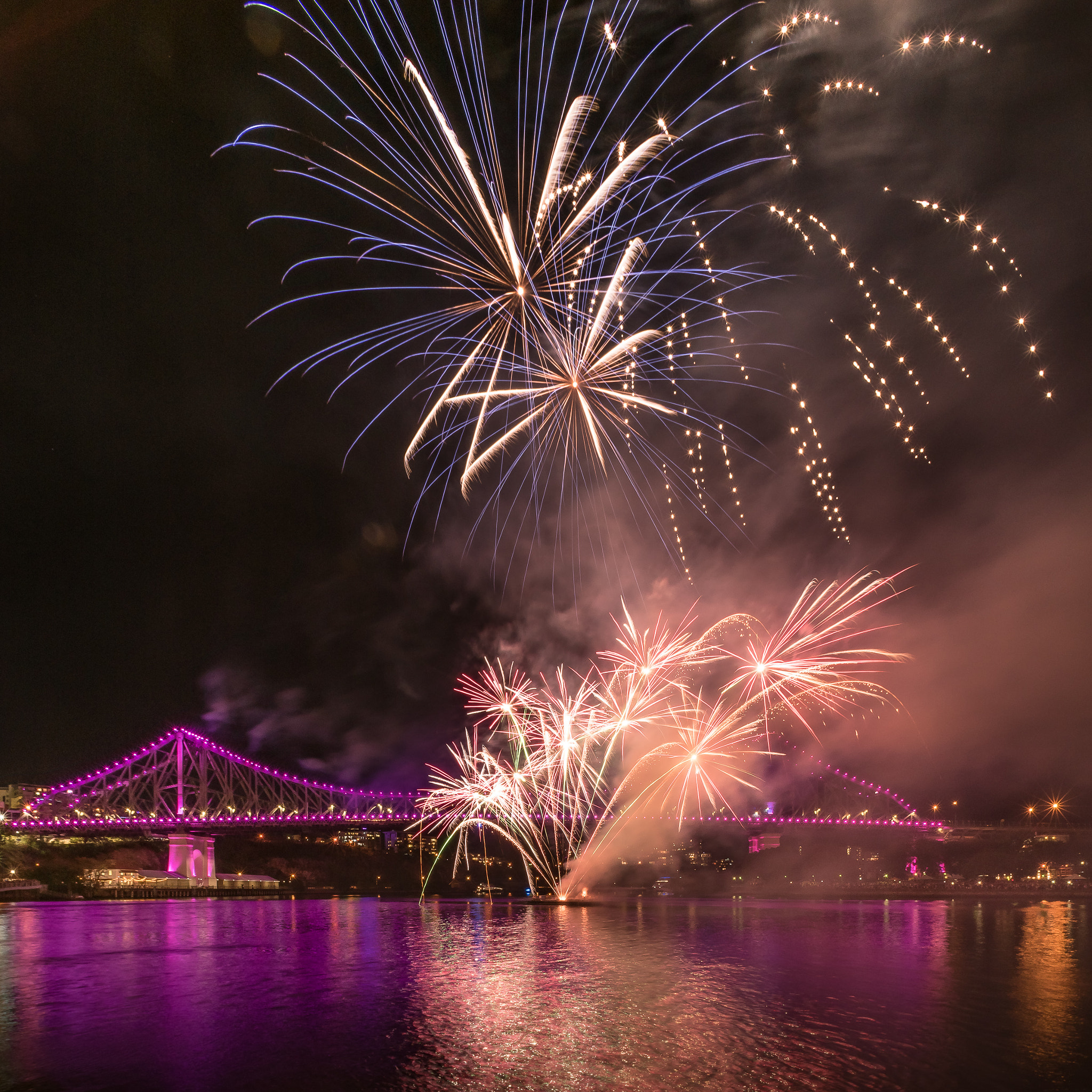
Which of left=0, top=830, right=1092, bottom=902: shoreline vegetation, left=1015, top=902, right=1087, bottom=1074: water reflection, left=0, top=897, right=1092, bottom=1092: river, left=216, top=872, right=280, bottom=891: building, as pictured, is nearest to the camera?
left=0, top=897, right=1092, bottom=1092: river

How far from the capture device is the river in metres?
12.2

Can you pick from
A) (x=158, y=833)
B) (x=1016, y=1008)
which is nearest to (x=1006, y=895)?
(x=1016, y=1008)

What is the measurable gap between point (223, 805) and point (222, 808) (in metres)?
0.91

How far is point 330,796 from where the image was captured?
109000 millimetres

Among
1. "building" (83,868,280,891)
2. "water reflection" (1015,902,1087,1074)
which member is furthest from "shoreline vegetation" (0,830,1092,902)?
"water reflection" (1015,902,1087,1074)

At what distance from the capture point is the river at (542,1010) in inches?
479

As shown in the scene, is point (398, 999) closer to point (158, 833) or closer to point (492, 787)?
point (492, 787)

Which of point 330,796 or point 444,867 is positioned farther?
point 330,796

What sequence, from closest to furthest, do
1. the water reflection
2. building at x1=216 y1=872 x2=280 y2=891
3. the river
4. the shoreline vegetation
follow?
the river → the water reflection → the shoreline vegetation → building at x1=216 y1=872 x2=280 y2=891

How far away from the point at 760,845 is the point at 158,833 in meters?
54.2

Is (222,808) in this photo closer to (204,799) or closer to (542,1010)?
(204,799)

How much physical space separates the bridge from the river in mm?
38680

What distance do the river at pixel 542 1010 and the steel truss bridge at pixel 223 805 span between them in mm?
38728

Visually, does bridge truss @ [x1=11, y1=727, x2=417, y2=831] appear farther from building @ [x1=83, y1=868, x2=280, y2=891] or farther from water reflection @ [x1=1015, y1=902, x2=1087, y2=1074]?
water reflection @ [x1=1015, y1=902, x2=1087, y2=1074]
